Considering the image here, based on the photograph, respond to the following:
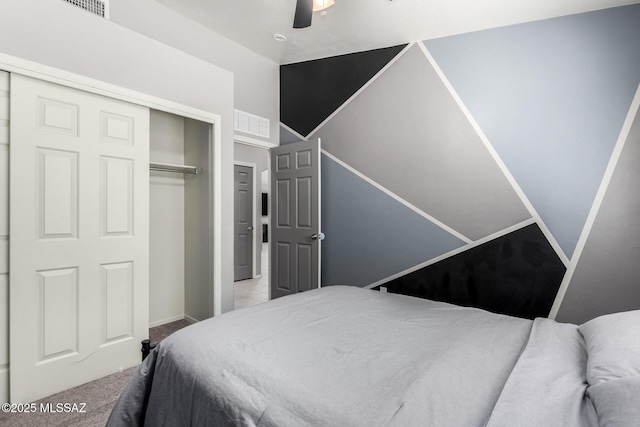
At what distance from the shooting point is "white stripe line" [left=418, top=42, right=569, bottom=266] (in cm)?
262

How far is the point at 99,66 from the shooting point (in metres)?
2.29

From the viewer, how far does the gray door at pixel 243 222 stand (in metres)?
5.41

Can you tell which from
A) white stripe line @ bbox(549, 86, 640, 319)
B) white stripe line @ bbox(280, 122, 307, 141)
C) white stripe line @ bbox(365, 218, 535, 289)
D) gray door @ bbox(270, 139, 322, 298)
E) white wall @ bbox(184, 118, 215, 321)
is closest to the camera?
white stripe line @ bbox(549, 86, 640, 319)

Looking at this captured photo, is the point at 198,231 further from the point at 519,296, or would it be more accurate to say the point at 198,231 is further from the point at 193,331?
the point at 519,296

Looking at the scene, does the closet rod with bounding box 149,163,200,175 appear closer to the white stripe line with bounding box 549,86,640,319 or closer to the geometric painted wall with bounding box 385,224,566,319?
the geometric painted wall with bounding box 385,224,566,319

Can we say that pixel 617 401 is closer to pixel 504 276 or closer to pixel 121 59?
pixel 504 276

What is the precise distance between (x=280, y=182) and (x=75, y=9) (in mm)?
2289

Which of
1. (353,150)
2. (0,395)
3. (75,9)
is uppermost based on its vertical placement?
(75,9)

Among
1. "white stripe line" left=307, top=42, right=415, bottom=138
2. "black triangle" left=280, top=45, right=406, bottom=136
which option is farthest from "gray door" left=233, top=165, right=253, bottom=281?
"white stripe line" left=307, top=42, right=415, bottom=138

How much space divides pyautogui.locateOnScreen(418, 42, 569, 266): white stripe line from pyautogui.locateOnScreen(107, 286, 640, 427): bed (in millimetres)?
1307

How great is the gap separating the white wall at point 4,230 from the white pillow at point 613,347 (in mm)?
2852

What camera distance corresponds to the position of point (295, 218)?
3719mm

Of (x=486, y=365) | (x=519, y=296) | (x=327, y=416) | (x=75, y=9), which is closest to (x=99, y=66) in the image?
(x=75, y=9)

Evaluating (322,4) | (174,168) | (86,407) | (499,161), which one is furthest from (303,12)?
(86,407)
